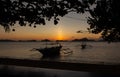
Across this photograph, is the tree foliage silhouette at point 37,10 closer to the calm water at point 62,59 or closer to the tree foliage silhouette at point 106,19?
the tree foliage silhouette at point 106,19

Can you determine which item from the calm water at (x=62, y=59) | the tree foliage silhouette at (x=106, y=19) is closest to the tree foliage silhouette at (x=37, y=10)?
the tree foliage silhouette at (x=106, y=19)

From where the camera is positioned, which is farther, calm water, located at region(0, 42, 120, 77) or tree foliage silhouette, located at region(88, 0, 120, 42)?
A: calm water, located at region(0, 42, 120, 77)

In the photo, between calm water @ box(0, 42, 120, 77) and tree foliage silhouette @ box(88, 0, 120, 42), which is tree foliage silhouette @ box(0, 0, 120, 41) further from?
calm water @ box(0, 42, 120, 77)

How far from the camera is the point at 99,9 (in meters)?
11.2

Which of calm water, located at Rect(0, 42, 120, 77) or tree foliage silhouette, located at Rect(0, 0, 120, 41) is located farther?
calm water, located at Rect(0, 42, 120, 77)

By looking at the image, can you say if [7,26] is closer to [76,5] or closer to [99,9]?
[76,5]

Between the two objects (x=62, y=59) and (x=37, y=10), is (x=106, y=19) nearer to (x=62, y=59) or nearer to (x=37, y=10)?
(x=37, y=10)

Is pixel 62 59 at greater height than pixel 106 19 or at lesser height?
lesser

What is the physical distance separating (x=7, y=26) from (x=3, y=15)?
99cm

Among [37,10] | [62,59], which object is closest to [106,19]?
[37,10]

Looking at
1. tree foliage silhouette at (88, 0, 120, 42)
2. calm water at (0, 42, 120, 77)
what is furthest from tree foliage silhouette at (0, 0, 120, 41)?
calm water at (0, 42, 120, 77)

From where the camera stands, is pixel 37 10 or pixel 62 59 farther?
pixel 62 59

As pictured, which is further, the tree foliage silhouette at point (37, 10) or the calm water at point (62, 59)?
the calm water at point (62, 59)

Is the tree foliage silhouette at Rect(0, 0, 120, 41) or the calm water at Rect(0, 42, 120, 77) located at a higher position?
the tree foliage silhouette at Rect(0, 0, 120, 41)
